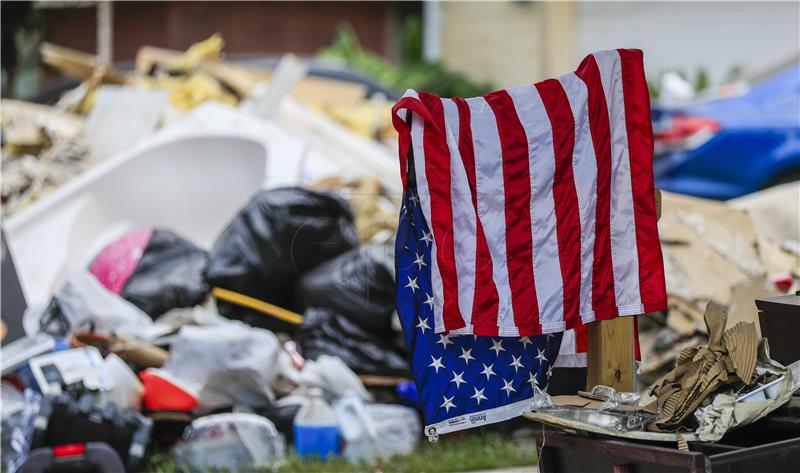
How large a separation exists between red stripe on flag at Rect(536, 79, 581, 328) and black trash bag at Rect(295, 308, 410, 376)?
2592mm

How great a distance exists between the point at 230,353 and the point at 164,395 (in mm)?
391

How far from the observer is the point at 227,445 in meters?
5.32

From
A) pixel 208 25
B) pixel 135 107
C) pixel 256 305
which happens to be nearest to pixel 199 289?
pixel 256 305

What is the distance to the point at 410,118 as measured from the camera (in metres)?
3.35

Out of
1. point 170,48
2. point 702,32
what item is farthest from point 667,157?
point 170,48

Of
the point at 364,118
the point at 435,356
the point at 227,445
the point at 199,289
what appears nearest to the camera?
the point at 435,356

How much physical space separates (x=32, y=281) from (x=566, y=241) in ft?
14.9

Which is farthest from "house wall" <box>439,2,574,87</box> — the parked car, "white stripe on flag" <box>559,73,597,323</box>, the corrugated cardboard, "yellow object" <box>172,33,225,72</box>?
the corrugated cardboard

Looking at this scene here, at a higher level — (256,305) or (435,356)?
(435,356)

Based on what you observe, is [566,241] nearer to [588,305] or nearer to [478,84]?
[588,305]

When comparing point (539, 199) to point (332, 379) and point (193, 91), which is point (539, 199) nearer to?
point (332, 379)

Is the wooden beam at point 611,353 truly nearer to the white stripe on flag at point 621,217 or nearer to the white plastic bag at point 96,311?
the white stripe on flag at point 621,217

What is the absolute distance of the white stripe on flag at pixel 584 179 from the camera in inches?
138

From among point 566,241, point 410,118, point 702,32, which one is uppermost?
point 702,32
